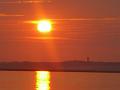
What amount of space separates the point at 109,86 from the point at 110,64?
137 ft

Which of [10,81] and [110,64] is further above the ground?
[110,64]

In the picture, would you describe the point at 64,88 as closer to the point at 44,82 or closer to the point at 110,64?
the point at 44,82

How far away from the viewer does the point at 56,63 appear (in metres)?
73.2

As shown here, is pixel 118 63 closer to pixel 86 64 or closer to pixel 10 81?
pixel 86 64

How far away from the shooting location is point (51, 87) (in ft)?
95.0

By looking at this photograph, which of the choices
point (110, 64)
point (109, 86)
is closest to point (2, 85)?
point (109, 86)

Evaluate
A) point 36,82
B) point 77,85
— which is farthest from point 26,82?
point 77,85

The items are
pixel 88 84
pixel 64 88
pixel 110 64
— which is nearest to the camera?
pixel 64 88

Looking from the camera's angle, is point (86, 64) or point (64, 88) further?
point (86, 64)

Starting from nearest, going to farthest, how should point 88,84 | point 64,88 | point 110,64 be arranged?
point 64,88
point 88,84
point 110,64

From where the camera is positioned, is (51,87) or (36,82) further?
(36,82)

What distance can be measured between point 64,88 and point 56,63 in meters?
44.6

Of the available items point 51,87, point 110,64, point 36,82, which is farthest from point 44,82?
point 110,64

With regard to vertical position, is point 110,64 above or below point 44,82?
above
